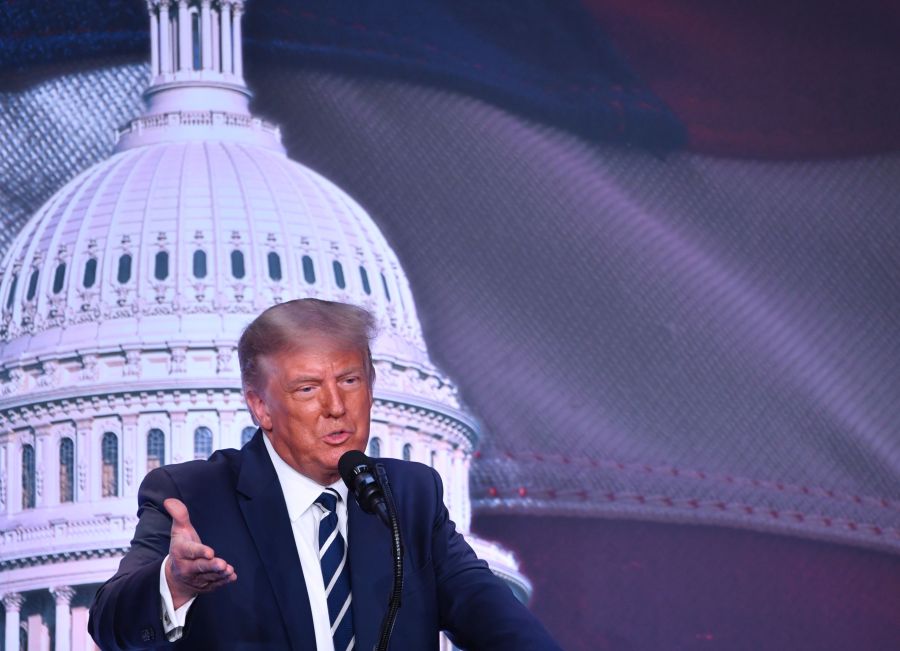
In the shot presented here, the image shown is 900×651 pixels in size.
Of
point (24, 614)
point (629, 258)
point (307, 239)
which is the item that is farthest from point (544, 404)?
point (307, 239)

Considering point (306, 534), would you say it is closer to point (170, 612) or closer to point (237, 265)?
point (170, 612)

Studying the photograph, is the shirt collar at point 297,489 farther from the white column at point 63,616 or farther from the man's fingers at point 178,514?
the white column at point 63,616

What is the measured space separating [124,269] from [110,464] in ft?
13.4

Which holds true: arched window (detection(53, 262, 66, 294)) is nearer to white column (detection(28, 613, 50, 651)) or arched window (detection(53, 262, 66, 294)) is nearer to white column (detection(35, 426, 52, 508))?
white column (detection(35, 426, 52, 508))

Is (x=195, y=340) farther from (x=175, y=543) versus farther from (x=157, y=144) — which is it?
(x=175, y=543)

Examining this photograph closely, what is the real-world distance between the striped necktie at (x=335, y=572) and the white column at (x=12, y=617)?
28.8m

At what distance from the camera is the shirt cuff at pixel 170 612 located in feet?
11.0

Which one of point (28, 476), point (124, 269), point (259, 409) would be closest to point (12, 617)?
point (28, 476)

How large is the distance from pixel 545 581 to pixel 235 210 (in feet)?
67.6

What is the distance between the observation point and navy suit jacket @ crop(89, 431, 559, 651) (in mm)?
3445

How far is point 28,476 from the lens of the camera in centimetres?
3434

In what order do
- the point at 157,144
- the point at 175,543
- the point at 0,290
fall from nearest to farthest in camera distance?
the point at 175,543
the point at 157,144
the point at 0,290

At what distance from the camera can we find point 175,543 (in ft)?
10.6

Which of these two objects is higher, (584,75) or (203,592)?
(584,75)
